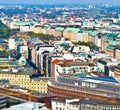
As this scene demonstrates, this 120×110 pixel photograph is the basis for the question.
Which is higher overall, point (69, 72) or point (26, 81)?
point (69, 72)

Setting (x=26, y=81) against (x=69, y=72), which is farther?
(x=69, y=72)

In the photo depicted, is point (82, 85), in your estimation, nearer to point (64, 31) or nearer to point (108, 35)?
point (108, 35)

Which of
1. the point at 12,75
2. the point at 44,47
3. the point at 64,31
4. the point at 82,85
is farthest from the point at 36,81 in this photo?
the point at 64,31

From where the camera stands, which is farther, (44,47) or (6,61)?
(44,47)

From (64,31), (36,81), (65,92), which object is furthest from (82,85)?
(64,31)

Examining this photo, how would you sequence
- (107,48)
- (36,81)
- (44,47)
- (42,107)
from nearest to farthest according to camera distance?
(42,107) → (36,81) → (44,47) → (107,48)

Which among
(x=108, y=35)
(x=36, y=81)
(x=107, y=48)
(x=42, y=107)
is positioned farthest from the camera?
(x=108, y=35)

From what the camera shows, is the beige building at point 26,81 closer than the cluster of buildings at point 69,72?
No

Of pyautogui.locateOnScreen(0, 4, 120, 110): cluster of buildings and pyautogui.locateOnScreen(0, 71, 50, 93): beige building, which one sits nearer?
pyautogui.locateOnScreen(0, 4, 120, 110): cluster of buildings

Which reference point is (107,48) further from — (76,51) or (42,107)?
(42,107)
